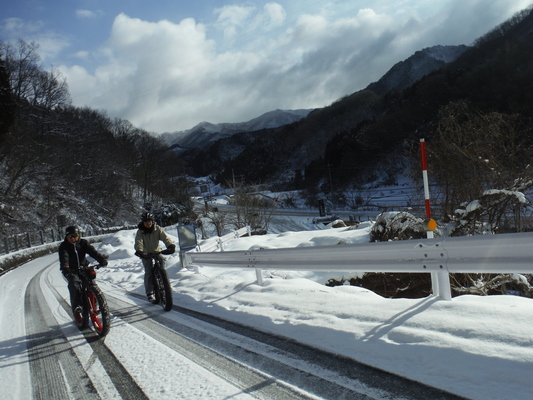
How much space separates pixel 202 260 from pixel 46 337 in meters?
4.20

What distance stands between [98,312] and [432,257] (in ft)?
14.8

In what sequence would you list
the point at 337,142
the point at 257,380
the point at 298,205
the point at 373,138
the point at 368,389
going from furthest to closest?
1. the point at 337,142
2. the point at 373,138
3. the point at 298,205
4. the point at 257,380
5. the point at 368,389

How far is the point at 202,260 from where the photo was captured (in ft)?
31.0

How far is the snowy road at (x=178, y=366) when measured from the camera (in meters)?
3.02

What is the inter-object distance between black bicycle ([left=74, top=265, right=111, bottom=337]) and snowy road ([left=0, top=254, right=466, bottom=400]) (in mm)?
167

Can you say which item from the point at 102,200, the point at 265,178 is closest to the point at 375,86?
the point at 265,178

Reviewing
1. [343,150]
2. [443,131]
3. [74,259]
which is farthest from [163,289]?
[343,150]

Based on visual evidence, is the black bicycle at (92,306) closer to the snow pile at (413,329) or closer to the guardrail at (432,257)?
the snow pile at (413,329)

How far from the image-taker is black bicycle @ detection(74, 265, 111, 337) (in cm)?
528

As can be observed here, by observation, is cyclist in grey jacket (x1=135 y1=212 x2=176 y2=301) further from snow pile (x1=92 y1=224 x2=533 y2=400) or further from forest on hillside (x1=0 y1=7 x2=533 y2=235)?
forest on hillside (x1=0 y1=7 x2=533 y2=235)

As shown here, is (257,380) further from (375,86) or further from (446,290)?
(375,86)

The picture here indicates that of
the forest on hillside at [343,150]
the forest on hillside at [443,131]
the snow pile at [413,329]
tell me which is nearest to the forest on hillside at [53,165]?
the forest on hillside at [343,150]

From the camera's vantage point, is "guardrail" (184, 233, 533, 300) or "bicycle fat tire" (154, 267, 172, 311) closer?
"guardrail" (184, 233, 533, 300)

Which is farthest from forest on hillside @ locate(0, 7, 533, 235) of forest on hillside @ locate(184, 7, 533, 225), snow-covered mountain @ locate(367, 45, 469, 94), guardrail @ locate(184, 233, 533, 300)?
snow-covered mountain @ locate(367, 45, 469, 94)
